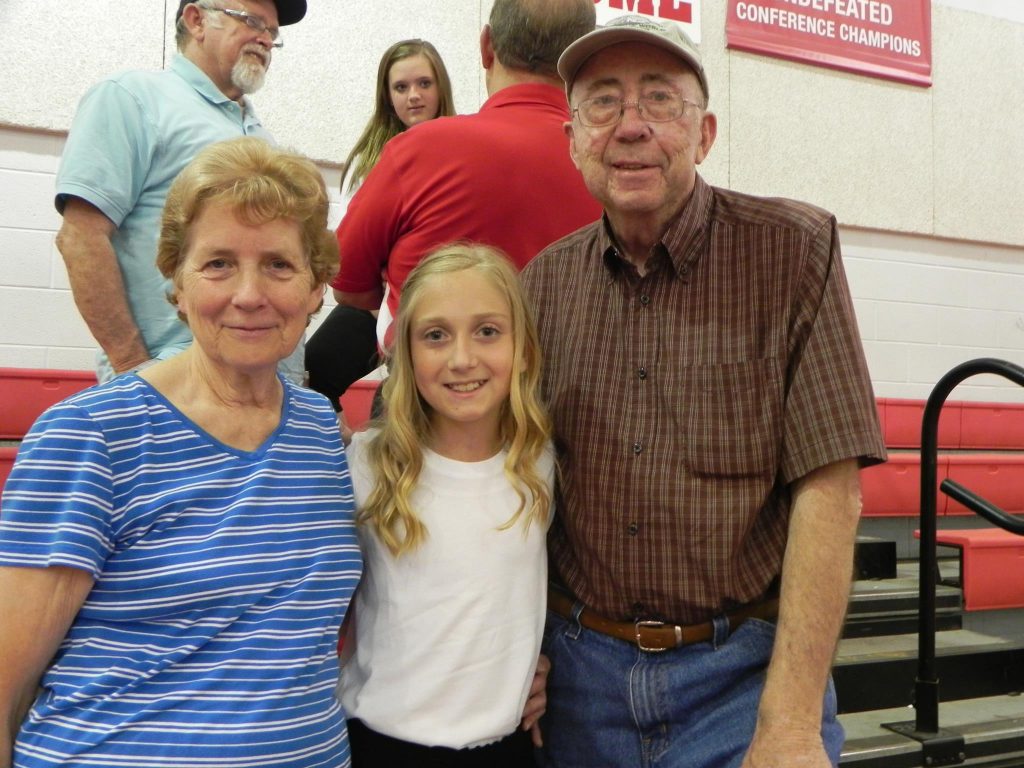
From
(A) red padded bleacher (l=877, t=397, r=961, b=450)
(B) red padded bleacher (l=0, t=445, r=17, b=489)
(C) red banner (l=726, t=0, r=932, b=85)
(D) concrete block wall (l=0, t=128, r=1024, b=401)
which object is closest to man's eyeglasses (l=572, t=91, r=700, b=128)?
(B) red padded bleacher (l=0, t=445, r=17, b=489)

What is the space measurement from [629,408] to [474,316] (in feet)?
0.94

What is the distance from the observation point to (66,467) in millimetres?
1035

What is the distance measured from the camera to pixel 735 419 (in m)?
1.31

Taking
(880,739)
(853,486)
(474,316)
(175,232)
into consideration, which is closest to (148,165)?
(175,232)

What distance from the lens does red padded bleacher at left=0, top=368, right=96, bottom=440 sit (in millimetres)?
3191

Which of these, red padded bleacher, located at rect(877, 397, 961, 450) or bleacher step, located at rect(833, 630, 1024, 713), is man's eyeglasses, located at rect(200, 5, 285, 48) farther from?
red padded bleacher, located at rect(877, 397, 961, 450)

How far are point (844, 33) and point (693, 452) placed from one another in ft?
15.9

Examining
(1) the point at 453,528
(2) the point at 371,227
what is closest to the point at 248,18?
(2) the point at 371,227

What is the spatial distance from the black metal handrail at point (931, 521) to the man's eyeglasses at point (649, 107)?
5.56ft

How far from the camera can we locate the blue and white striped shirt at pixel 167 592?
104 centimetres

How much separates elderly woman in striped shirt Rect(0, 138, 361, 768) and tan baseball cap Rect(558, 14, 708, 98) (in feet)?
1.53

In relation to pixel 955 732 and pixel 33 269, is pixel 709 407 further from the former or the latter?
pixel 33 269

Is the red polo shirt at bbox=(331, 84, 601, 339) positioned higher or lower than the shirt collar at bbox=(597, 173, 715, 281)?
higher

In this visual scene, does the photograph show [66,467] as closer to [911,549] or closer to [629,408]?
[629,408]
